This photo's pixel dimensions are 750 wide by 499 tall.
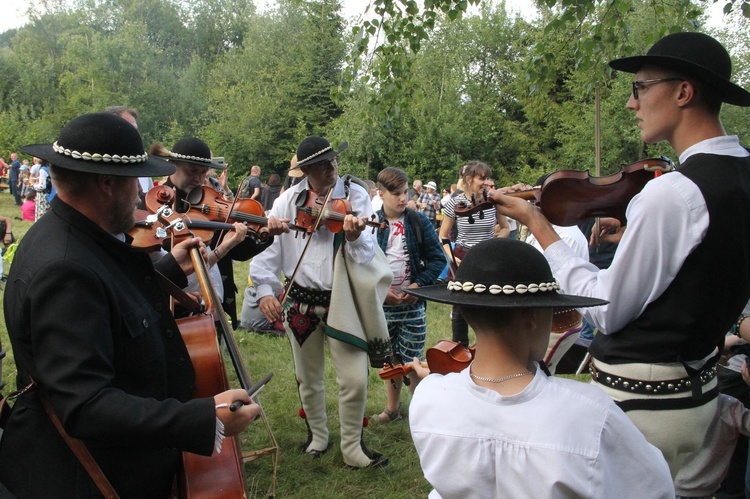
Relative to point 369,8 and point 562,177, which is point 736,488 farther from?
point 369,8

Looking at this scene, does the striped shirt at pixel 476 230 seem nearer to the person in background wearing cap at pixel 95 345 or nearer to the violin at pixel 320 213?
the violin at pixel 320 213

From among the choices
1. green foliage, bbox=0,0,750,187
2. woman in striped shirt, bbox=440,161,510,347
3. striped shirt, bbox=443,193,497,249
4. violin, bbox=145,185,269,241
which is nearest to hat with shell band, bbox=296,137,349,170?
violin, bbox=145,185,269,241

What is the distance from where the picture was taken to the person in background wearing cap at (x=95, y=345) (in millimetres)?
1648

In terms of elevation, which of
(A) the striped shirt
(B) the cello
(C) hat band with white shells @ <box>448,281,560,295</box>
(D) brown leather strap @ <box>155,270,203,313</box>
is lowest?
(A) the striped shirt

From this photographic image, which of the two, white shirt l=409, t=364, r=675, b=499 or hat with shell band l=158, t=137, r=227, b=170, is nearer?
white shirt l=409, t=364, r=675, b=499

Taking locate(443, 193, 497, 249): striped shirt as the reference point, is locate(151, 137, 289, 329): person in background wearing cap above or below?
above

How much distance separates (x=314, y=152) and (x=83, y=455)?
2.45 meters

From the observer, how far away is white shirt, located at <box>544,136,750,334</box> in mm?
1946

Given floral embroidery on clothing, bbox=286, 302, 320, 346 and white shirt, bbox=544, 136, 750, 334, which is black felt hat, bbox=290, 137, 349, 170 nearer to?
floral embroidery on clothing, bbox=286, 302, 320, 346

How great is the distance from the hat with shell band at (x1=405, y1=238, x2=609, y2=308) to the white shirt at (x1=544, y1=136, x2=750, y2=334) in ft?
1.61

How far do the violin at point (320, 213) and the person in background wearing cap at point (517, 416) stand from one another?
7.12 ft

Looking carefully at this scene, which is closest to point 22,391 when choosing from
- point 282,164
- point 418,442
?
point 418,442

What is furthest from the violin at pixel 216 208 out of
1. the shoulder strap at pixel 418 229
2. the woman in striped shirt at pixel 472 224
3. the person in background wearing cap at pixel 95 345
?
the woman in striped shirt at pixel 472 224

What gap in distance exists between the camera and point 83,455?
1.79m
